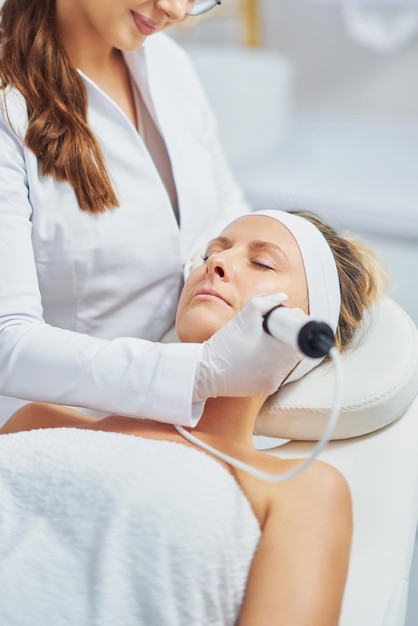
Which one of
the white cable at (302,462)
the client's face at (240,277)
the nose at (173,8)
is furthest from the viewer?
the nose at (173,8)

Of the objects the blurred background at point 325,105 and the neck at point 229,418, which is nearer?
the neck at point 229,418

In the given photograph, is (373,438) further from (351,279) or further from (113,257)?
(113,257)

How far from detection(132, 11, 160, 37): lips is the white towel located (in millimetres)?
665

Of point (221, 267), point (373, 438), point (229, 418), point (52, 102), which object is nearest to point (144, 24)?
point (52, 102)

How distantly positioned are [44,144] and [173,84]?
438 mm

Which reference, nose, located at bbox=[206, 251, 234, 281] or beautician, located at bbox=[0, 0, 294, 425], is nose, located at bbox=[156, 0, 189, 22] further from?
nose, located at bbox=[206, 251, 234, 281]

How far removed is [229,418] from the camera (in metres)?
1.25

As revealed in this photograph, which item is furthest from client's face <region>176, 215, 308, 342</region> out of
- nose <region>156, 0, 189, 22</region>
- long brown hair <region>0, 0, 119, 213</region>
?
nose <region>156, 0, 189, 22</region>

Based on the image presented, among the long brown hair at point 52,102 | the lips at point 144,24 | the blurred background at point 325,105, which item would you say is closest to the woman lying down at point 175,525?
the long brown hair at point 52,102

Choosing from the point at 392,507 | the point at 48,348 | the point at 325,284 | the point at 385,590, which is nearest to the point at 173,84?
the point at 325,284

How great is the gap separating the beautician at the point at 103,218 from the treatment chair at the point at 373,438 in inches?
6.5

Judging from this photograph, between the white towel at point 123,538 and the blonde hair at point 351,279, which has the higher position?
the blonde hair at point 351,279

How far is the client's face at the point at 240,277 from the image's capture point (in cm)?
124

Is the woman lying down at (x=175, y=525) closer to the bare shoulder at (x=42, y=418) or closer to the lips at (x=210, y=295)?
the lips at (x=210, y=295)
